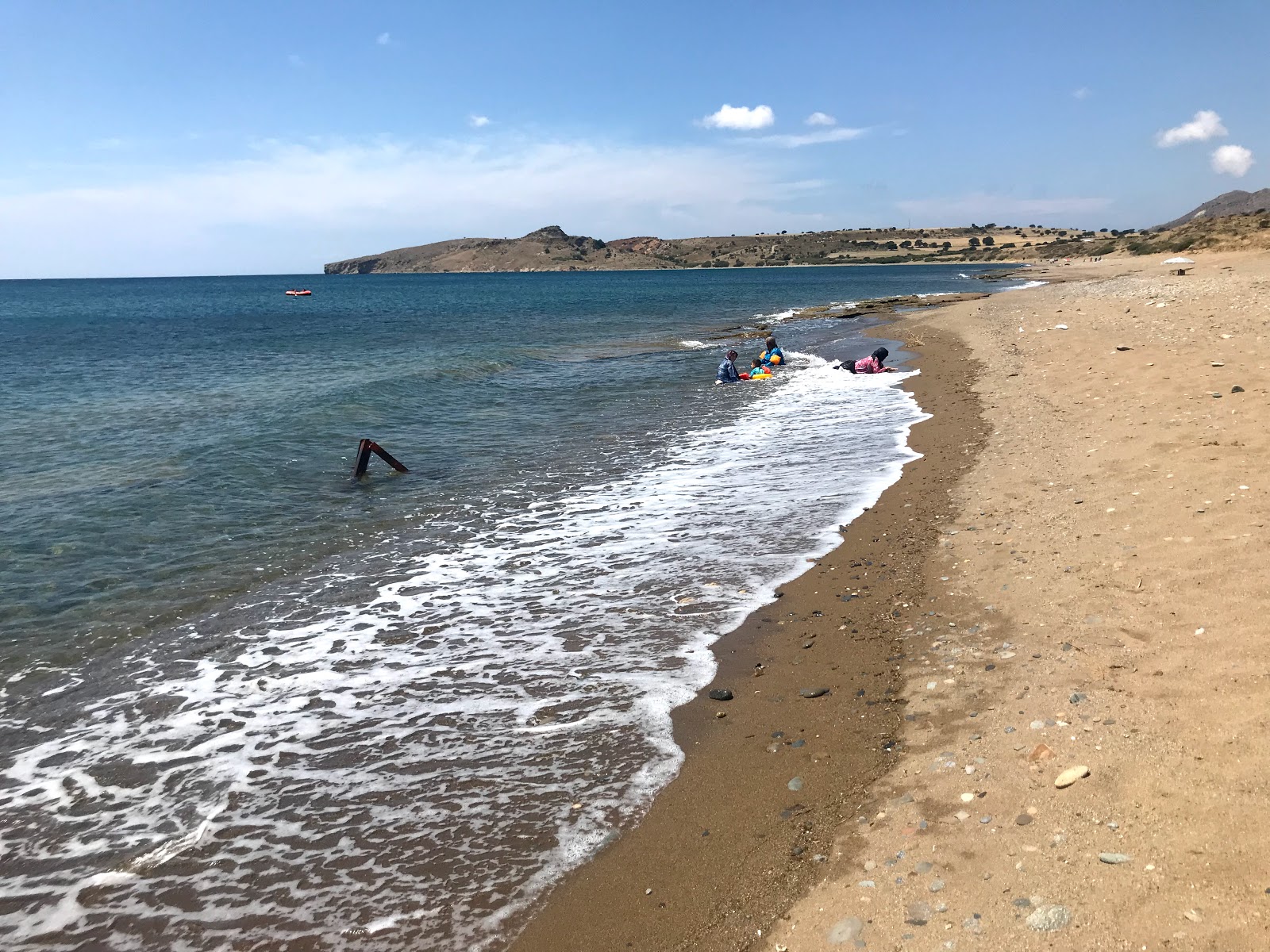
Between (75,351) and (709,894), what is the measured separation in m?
51.3

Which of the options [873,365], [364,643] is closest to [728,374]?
[873,365]

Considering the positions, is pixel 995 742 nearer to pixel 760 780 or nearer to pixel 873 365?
pixel 760 780

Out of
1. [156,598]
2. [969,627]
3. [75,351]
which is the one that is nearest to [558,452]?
[156,598]

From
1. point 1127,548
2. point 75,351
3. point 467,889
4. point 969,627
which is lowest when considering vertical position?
point 467,889

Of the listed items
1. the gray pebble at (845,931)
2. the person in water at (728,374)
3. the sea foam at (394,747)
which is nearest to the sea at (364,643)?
the sea foam at (394,747)

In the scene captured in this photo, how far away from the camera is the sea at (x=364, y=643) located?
179 inches

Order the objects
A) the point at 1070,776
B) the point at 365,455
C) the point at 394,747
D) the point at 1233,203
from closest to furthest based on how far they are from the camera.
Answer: the point at 1070,776
the point at 394,747
the point at 365,455
the point at 1233,203

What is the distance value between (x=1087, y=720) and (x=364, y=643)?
619cm

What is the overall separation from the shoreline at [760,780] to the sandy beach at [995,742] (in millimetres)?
18

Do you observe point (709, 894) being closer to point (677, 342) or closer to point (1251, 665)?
point (1251, 665)

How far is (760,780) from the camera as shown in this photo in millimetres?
5098

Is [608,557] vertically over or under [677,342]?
under

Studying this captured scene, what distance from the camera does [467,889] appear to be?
14.2 ft

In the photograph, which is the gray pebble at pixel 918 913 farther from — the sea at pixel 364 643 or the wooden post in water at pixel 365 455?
the wooden post in water at pixel 365 455
